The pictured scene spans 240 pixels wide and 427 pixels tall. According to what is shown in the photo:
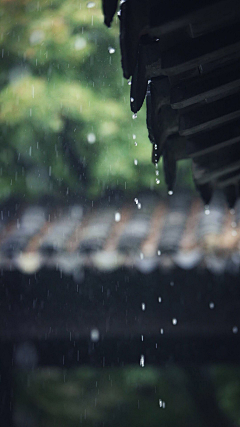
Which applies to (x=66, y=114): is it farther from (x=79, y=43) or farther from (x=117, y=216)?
(x=117, y=216)

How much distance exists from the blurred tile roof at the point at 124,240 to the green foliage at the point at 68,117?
2.14m

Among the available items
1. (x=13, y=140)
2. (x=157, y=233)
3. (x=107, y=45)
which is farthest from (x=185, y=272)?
(x=107, y=45)

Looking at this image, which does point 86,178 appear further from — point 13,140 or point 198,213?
point 198,213

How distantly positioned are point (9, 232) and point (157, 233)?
129 cm

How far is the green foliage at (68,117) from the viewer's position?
274 inches

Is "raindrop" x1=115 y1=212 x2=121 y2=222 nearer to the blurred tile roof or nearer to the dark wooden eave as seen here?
the blurred tile roof

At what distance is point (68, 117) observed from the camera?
279 inches

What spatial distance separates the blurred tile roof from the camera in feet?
11.3

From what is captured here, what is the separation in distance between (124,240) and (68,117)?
12.3ft

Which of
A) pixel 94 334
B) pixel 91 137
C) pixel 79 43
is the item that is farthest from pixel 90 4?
pixel 94 334

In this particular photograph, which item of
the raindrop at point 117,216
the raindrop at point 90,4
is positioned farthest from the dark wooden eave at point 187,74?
the raindrop at point 90,4

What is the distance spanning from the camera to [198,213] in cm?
467

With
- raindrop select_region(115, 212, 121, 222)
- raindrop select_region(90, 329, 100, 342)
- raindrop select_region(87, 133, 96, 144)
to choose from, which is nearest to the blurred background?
raindrop select_region(87, 133, 96, 144)

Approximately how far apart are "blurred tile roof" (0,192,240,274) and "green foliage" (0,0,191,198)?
2.14 m
